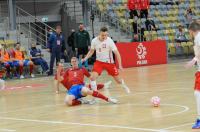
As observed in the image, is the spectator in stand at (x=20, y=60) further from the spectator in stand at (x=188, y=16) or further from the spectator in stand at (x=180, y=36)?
the spectator in stand at (x=188, y=16)

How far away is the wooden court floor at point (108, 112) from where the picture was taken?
10.1m

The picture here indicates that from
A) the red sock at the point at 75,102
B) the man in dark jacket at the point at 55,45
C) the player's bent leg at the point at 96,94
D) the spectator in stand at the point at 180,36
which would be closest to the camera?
the player's bent leg at the point at 96,94

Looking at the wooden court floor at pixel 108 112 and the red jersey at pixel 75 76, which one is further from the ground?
the red jersey at pixel 75 76

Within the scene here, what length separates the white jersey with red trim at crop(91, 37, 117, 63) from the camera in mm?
15195

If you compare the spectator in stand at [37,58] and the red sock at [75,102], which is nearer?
the red sock at [75,102]

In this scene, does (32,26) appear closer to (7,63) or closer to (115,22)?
(115,22)

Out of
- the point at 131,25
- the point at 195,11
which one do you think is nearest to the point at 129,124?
the point at 131,25

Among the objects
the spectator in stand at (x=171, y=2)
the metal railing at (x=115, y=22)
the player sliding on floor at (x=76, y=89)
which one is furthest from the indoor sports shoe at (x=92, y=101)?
the spectator in stand at (x=171, y=2)

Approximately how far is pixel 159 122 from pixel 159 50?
21.3 metres

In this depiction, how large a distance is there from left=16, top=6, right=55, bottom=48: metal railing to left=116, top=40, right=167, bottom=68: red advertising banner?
17.2 feet

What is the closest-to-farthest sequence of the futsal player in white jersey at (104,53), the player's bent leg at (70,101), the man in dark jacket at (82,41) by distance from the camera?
the player's bent leg at (70,101), the futsal player in white jersey at (104,53), the man in dark jacket at (82,41)

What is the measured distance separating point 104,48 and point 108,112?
3.54m

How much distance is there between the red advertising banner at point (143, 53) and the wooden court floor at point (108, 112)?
431 inches

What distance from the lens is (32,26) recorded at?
3303cm
